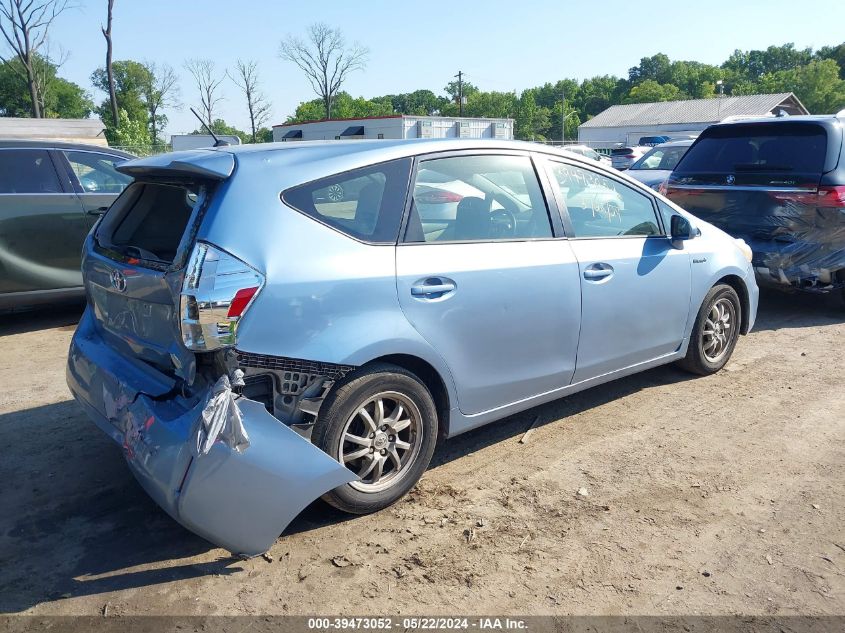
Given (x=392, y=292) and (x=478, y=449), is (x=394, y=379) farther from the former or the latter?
(x=478, y=449)

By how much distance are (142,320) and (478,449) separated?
201cm

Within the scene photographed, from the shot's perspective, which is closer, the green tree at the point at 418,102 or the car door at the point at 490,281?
the car door at the point at 490,281

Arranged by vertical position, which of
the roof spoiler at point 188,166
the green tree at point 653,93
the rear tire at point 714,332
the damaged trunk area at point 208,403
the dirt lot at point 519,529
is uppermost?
the green tree at point 653,93

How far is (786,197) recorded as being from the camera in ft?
21.8

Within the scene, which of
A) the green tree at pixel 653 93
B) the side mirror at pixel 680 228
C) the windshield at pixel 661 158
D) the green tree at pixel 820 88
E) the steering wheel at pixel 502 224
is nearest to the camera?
the steering wheel at pixel 502 224

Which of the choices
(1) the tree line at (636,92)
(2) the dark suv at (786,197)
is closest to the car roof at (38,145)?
(2) the dark suv at (786,197)

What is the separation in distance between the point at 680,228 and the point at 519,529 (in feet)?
7.93

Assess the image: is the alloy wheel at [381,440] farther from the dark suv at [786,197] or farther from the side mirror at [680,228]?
the dark suv at [786,197]

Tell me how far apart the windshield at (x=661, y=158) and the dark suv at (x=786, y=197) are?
507 centimetres

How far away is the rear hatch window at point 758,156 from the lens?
6.65 metres

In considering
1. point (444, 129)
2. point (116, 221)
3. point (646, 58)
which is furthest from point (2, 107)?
point (646, 58)

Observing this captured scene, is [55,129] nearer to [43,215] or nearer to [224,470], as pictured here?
[43,215]

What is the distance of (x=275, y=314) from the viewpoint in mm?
2912

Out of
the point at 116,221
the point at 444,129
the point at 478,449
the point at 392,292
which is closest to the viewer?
the point at 392,292
